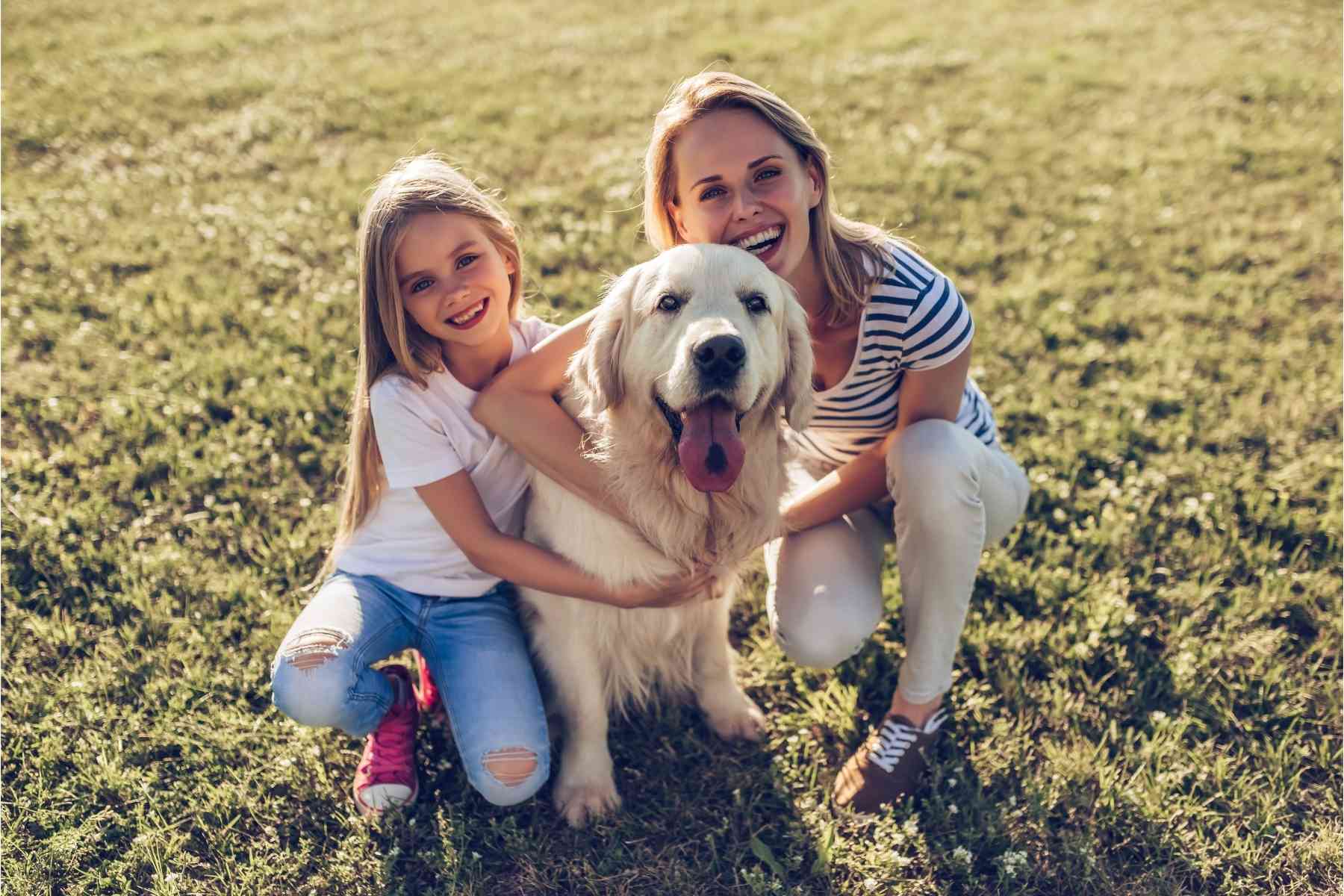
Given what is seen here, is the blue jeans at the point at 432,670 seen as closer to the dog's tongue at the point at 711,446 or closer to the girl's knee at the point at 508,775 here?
the girl's knee at the point at 508,775

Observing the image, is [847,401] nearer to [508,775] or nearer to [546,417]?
[546,417]

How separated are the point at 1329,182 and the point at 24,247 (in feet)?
26.3

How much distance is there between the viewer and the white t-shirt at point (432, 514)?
2793 millimetres

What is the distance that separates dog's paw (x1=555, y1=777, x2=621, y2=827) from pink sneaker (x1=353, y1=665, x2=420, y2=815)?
46cm

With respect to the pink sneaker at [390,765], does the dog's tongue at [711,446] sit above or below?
above

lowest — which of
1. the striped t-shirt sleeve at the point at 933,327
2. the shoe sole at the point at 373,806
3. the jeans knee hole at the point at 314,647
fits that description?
the shoe sole at the point at 373,806

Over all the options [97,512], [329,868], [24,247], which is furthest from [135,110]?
[329,868]

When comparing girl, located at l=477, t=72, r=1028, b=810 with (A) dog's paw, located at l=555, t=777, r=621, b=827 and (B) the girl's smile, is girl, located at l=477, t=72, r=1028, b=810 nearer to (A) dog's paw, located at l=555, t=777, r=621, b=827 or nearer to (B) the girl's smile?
(B) the girl's smile

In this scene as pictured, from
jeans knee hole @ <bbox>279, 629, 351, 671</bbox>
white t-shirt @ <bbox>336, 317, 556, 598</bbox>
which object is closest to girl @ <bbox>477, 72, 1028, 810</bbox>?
white t-shirt @ <bbox>336, 317, 556, 598</bbox>

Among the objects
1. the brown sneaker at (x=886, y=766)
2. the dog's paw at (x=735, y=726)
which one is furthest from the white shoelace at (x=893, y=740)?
the dog's paw at (x=735, y=726)

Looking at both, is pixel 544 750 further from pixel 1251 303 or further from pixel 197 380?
pixel 1251 303

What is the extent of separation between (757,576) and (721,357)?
1643 mm

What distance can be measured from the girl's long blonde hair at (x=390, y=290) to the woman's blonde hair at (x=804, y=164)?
1.75ft

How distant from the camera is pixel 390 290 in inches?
105
